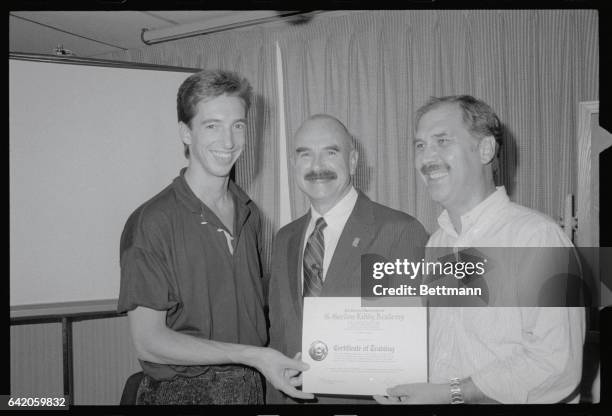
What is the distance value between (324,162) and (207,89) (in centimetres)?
49

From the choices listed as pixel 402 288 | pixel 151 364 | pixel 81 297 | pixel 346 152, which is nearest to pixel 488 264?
pixel 402 288

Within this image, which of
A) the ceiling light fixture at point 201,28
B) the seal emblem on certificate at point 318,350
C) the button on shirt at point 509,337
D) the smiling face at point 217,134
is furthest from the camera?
the ceiling light fixture at point 201,28

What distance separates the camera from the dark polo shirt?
1488 millimetres

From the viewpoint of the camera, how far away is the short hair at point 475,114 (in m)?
1.49

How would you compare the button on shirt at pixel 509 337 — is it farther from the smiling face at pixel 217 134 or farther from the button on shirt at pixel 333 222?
the smiling face at pixel 217 134

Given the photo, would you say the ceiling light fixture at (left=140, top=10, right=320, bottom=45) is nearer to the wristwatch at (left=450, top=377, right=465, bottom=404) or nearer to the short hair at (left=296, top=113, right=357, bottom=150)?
the short hair at (left=296, top=113, right=357, bottom=150)

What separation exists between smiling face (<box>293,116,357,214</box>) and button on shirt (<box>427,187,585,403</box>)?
429 millimetres

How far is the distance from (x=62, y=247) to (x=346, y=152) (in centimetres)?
116

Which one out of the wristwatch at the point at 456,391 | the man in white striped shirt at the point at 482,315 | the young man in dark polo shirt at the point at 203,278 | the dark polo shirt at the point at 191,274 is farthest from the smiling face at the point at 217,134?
the wristwatch at the point at 456,391

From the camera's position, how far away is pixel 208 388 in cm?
154

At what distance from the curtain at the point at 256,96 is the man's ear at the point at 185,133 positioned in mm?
89

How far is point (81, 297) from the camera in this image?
5.97 ft

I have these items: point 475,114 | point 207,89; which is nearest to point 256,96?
point 207,89

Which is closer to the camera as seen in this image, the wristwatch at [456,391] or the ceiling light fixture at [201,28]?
the wristwatch at [456,391]
